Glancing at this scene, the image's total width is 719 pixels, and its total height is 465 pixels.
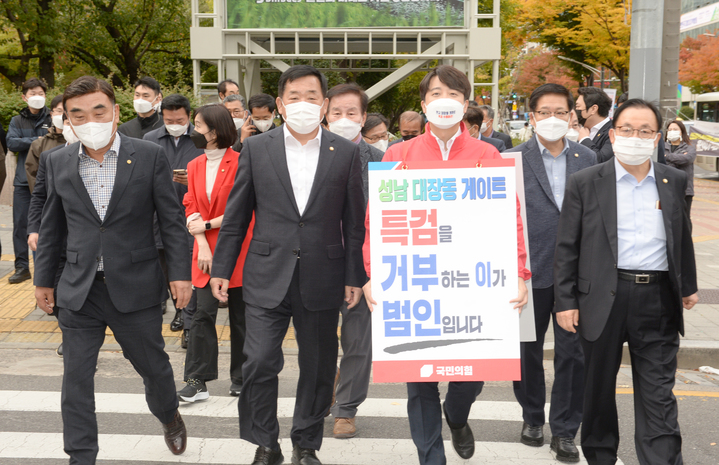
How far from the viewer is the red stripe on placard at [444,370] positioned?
375 centimetres

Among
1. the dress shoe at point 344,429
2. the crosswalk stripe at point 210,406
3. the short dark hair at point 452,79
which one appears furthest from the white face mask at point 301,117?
the crosswalk stripe at point 210,406

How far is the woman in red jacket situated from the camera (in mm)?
5215

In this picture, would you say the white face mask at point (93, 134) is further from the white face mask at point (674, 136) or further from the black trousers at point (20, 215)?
the white face mask at point (674, 136)

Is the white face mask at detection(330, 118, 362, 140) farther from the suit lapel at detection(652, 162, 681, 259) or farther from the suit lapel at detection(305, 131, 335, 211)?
the suit lapel at detection(652, 162, 681, 259)

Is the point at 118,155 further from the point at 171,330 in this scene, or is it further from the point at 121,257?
the point at 171,330

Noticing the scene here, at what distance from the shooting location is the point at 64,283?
157 inches

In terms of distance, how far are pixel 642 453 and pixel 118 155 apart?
125 inches

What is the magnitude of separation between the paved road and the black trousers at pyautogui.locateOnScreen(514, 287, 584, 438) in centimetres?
22

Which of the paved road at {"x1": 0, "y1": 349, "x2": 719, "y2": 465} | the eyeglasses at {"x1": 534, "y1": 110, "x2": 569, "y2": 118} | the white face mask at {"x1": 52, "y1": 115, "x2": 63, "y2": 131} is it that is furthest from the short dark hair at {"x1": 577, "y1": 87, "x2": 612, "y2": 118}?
the white face mask at {"x1": 52, "y1": 115, "x2": 63, "y2": 131}

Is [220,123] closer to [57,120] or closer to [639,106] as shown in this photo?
[639,106]

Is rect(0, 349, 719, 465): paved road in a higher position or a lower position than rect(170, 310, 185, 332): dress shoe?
lower

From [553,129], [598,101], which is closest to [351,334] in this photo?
[553,129]

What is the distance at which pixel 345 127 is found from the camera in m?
4.96

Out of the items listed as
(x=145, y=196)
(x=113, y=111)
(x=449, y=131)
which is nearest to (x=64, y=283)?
(x=145, y=196)
